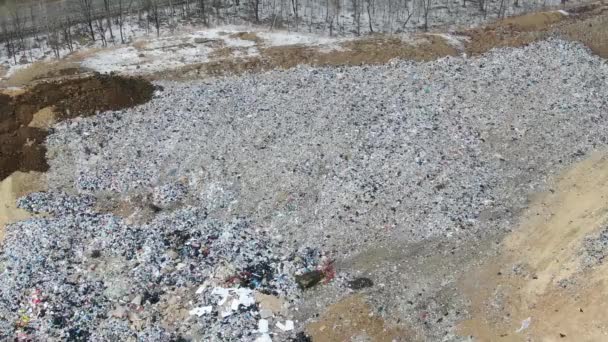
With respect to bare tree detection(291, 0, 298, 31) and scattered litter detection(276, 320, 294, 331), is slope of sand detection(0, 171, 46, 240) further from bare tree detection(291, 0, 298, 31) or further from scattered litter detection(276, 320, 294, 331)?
bare tree detection(291, 0, 298, 31)

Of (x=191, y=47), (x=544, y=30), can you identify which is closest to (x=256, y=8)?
(x=191, y=47)

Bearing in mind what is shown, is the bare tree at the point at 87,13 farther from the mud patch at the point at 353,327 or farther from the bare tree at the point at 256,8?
the mud patch at the point at 353,327

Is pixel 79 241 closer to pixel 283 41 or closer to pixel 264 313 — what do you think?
pixel 264 313

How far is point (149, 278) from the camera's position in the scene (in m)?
17.0

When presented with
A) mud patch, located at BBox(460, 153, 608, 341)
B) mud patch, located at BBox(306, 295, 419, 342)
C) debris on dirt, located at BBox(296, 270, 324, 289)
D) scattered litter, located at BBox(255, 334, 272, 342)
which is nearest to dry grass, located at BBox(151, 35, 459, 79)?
mud patch, located at BBox(460, 153, 608, 341)

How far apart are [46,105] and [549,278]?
19.1m

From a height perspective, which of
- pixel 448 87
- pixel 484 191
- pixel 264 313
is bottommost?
pixel 264 313

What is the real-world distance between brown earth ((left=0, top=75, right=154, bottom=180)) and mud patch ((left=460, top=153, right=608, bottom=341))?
15.3m

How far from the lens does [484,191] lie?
64.5ft

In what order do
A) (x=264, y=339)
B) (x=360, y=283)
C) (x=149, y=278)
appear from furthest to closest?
(x=149, y=278) → (x=360, y=283) → (x=264, y=339)

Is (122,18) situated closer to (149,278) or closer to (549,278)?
(149,278)

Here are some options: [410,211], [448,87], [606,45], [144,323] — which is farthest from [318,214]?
[606,45]

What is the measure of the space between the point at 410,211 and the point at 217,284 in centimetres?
632

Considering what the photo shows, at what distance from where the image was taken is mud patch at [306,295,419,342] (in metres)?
15.4
